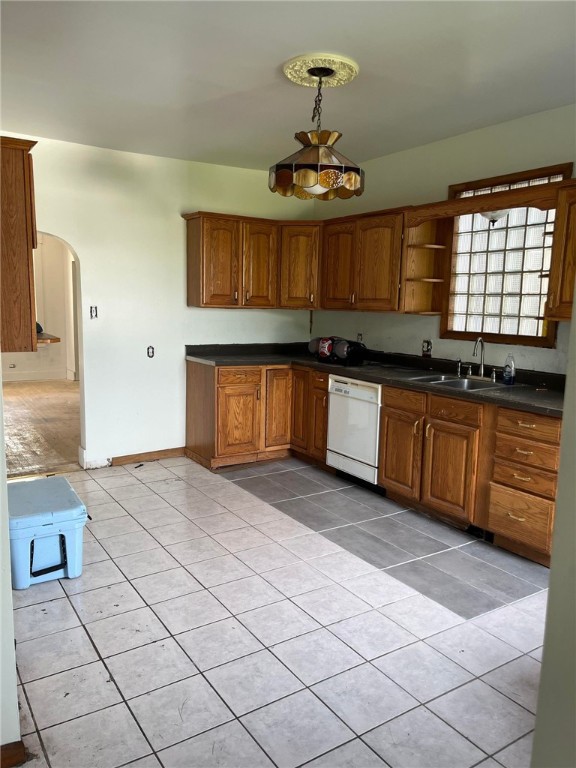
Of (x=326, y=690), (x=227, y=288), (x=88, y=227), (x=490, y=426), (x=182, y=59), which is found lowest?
(x=326, y=690)

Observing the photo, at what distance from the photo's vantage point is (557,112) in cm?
350

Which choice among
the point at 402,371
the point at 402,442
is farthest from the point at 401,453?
the point at 402,371

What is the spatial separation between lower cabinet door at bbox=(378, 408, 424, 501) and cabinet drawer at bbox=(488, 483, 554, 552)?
61cm

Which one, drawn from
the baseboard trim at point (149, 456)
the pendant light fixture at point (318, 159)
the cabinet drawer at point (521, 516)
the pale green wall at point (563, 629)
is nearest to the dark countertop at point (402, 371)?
the cabinet drawer at point (521, 516)

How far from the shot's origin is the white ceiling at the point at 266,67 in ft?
7.82

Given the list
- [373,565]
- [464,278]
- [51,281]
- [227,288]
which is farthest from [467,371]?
[51,281]

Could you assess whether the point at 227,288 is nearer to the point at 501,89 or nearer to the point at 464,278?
the point at 464,278

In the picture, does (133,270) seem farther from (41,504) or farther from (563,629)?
(563,629)

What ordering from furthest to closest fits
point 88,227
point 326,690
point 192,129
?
point 88,227, point 192,129, point 326,690

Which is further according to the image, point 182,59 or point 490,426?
point 490,426

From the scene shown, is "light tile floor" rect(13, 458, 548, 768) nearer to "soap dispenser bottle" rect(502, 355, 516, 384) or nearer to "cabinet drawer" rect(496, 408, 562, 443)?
"cabinet drawer" rect(496, 408, 562, 443)

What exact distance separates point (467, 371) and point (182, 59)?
2745 millimetres

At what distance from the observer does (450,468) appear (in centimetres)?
362

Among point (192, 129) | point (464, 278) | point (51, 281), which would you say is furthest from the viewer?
point (51, 281)
